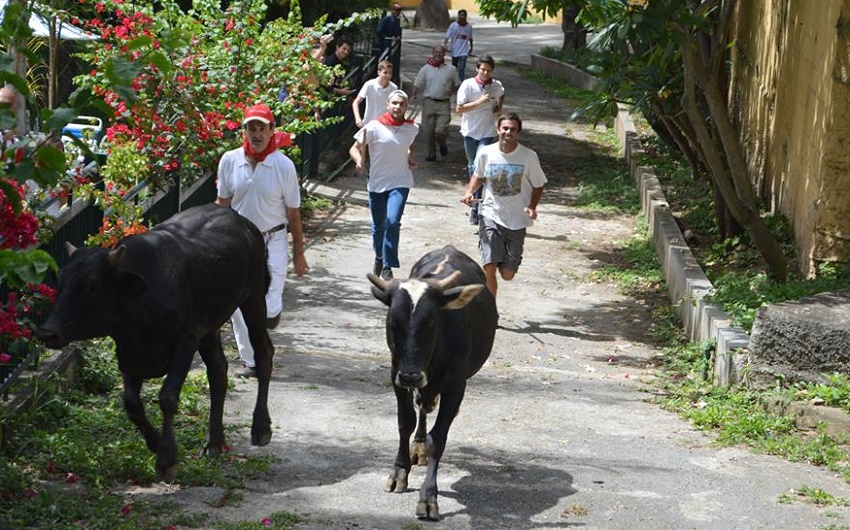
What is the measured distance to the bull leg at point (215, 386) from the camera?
8.82 m

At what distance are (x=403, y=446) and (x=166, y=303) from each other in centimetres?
164

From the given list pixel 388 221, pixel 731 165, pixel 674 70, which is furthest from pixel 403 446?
pixel 674 70

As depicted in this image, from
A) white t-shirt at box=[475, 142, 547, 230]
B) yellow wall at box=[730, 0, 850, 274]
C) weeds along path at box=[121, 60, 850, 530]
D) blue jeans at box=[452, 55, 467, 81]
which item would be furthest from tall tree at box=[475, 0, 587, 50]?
blue jeans at box=[452, 55, 467, 81]

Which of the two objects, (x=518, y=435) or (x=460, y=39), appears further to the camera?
(x=460, y=39)

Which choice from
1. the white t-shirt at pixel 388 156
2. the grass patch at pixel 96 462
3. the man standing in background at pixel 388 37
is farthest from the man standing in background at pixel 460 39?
the grass patch at pixel 96 462

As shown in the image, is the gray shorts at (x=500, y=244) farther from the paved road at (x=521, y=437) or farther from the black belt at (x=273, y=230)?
the black belt at (x=273, y=230)

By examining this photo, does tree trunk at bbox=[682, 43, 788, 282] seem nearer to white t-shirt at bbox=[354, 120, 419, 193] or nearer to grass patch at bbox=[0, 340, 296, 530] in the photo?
white t-shirt at bbox=[354, 120, 419, 193]

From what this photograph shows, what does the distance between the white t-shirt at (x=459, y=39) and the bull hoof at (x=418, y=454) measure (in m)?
24.9

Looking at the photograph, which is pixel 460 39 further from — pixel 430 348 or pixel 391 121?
pixel 430 348

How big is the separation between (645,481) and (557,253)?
8.89 m

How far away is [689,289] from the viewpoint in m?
13.4

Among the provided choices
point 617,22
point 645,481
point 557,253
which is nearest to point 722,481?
point 645,481

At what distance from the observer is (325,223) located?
1834 centimetres

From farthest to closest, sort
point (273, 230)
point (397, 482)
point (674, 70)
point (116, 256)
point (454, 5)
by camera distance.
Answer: point (454, 5) < point (674, 70) < point (273, 230) < point (397, 482) < point (116, 256)
